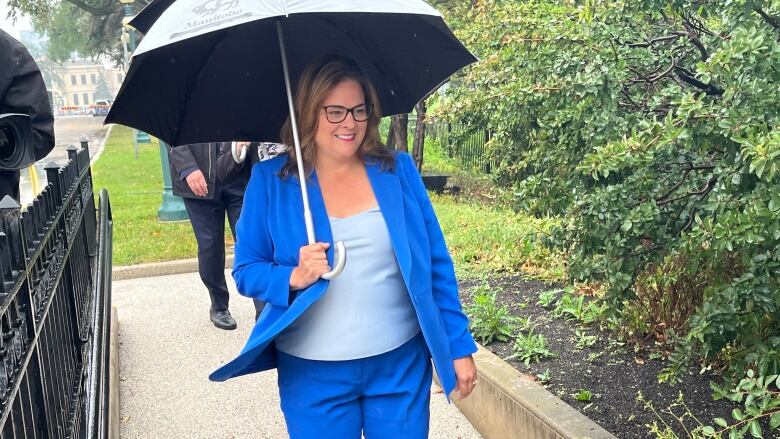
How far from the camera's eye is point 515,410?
141 inches

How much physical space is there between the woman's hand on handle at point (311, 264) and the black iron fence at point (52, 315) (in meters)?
0.74

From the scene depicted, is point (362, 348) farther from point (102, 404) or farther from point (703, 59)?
point (703, 59)

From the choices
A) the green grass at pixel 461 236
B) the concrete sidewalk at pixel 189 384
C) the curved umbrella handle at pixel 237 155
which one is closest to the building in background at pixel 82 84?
the green grass at pixel 461 236

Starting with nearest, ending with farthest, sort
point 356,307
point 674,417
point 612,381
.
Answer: point 356,307 < point 674,417 < point 612,381

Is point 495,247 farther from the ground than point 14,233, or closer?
closer

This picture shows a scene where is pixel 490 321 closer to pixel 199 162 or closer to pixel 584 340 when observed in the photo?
pixel 584 340

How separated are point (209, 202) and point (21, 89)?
234cm

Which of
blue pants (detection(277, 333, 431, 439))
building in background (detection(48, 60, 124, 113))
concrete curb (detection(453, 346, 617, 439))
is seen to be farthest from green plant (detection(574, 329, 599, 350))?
building in background (detection(48, 60, 124, 113))

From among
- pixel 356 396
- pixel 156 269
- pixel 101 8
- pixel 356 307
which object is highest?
pixel 101 8

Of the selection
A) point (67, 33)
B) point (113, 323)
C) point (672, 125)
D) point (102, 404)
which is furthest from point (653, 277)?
point (67, 33)

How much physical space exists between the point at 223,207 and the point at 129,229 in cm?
466

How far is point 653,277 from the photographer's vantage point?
4133mm

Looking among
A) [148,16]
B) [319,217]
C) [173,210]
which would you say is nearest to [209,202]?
[148,16]

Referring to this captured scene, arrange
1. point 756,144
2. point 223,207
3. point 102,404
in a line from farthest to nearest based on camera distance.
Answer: point 223,207 < point 102,404 < point 756,144
